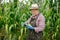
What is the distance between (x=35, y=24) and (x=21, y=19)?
1933 mm

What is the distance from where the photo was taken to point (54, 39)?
25.1 feet

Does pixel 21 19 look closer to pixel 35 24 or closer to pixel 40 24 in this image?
pixel 35 24

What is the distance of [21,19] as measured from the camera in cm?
759

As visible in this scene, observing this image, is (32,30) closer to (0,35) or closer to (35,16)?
(35,16)

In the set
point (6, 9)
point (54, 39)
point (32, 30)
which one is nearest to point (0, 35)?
point (6, 9)

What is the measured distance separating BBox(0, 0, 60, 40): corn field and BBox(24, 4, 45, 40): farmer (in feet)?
5.29

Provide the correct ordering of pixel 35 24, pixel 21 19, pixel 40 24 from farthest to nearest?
1. pixel 21 19
2. pixel 35 24
3. pixel 40 24

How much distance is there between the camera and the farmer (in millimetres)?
5527

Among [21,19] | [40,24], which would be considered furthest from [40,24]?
[21,19]

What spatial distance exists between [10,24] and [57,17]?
1.40m

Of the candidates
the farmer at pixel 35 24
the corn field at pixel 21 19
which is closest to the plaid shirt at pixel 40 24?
the farmer at pixel 35 24

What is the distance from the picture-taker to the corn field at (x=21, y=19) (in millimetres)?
7578

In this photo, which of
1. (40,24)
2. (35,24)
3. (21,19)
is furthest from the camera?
(21,19)

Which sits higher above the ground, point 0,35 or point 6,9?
point 6,9
